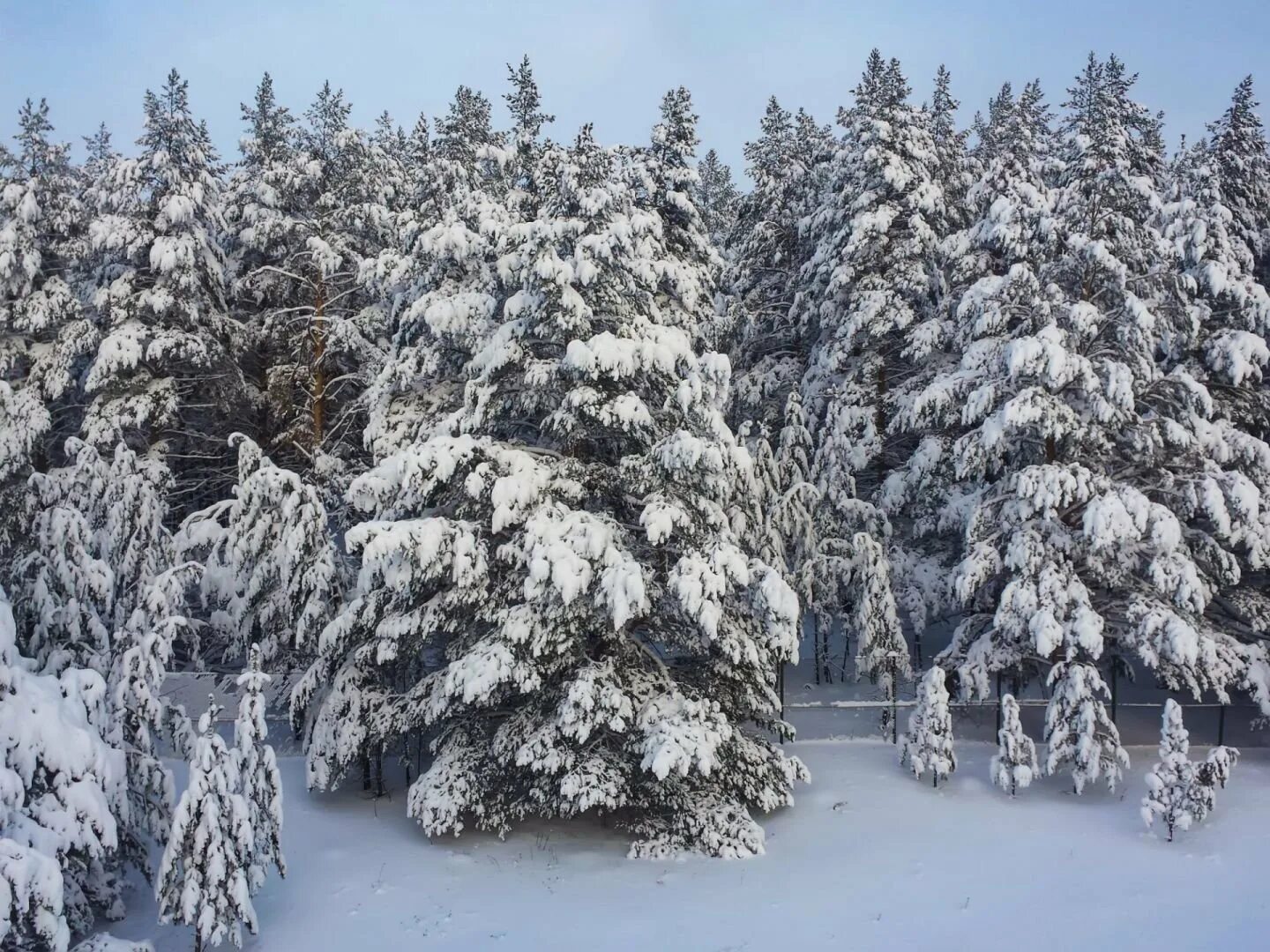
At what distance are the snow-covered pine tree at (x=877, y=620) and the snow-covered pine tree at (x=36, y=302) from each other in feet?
53.6

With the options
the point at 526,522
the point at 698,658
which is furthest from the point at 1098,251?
the point at 526,522

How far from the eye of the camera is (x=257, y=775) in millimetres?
10438

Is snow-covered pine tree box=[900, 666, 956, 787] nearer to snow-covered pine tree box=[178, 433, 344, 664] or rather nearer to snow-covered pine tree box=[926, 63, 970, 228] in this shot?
snow-covered pine tree box=[178, 433, 344, 664]

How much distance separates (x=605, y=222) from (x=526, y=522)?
440 cm

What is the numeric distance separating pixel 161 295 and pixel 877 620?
52.2ft

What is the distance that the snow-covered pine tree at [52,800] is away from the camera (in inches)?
312

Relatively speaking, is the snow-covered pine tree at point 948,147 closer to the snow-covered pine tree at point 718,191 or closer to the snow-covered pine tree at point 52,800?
the snow-covered pine tree at point 718,191

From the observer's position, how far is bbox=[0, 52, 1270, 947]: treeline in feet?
41.6

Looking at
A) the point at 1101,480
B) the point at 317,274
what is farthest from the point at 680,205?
the point at 1101,480

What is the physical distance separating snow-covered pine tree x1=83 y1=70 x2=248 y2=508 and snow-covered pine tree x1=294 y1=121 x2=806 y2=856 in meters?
8.99

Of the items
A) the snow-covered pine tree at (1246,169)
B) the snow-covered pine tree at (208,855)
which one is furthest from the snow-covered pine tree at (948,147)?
the snow-covered pine tree at (208,855)

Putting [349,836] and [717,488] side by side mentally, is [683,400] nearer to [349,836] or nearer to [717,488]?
[717,488]

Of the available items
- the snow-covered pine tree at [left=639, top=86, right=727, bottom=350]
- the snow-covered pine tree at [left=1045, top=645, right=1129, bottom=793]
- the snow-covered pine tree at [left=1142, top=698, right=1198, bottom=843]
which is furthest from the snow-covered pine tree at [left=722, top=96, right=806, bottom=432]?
the snow-covered pine tree at [left=1142, top=698, right=1198, bottom=843]

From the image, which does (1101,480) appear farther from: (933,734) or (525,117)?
(525,117)
